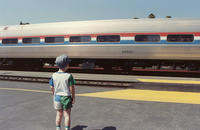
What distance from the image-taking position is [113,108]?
420 centimetres

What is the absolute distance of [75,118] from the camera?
3.62m

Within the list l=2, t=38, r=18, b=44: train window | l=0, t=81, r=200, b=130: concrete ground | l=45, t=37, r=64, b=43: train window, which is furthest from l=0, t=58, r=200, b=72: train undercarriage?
l=0, t=81, r=200, b=130: concrete ground

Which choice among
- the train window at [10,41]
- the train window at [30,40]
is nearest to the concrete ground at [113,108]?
the train window at [30,40]

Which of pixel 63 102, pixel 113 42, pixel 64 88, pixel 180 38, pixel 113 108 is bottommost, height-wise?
pixel 113 108

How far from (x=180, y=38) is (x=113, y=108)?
6.83 m

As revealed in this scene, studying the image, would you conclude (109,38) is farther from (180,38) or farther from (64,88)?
(64,88)

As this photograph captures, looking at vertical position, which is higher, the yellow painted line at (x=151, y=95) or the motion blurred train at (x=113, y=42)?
the motion blurred train at (x=113, y=42)

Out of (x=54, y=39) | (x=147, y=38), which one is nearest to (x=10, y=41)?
(x=54, y=39)

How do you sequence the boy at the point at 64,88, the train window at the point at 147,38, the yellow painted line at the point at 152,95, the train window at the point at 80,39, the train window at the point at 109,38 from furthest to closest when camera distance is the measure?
the train window at the point at 80,39
the train window at the point at 109,38
the train window at the point at 147,38
the yellow painted line at the point at 152,95
the boy at the point at 64,88

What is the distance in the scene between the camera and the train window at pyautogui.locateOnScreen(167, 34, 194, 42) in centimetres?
860

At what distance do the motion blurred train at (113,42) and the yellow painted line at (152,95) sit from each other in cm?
374

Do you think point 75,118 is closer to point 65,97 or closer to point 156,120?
point 65,97

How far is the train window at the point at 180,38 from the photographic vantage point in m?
8.60

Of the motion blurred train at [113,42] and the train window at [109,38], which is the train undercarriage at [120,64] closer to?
the motion blurred train at [113,42]
